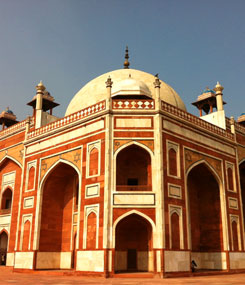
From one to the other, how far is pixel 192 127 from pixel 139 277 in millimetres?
7057

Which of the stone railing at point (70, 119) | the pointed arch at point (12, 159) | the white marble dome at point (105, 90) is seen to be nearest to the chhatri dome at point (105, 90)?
the white marble dome at point (105, 90)

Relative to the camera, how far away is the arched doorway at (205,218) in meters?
16.3

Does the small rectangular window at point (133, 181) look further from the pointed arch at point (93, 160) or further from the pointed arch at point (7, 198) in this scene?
the pointed arch at point (7, 198)

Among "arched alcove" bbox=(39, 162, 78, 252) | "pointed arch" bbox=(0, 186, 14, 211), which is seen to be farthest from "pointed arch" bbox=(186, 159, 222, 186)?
"pointed arch" bbox=(0, 186, 14, 211)

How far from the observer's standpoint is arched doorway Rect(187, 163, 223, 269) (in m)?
16.3

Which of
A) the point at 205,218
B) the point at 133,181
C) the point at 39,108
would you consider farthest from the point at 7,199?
the point at 205,218

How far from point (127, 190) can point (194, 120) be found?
4759 mm

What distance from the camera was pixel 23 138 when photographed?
19891 mm

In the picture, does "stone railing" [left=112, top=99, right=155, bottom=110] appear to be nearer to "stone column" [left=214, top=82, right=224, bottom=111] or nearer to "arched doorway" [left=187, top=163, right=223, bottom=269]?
"arched doorway" [left=187, top=163, right=223, bottom=269]

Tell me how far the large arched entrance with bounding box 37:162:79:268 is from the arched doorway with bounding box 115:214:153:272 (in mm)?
3074

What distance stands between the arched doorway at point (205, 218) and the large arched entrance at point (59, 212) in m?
5.77

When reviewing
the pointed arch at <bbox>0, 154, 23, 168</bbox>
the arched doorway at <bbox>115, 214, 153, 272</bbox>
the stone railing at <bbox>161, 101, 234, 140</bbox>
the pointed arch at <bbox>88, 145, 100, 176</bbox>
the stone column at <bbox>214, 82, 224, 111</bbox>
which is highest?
the stone column at <bbox>214, 82, 224, 111</bbox>

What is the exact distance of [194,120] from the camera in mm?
16234

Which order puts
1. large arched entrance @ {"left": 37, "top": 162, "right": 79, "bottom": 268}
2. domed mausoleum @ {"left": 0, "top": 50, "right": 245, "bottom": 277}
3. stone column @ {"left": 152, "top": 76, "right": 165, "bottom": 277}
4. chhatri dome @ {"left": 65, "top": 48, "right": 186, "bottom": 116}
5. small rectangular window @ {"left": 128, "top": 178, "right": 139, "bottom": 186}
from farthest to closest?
chhatri dome @ {"left": 65, "top": 48, "right": 186, "bottom": 116}
large arched entrance @ {"left": 37, "top": 162, "right": 79, "bottom": 268}
small rectangular window @ {"left": 128, "top": 178, "right": 139, "bottom": 186}
domed mausoleum @ {"left": 0, "top": 50, "right": 245, "bottom": 277}
stone column @ {"left": 152, "top": 76, "right": 165, "bottom": 277}
